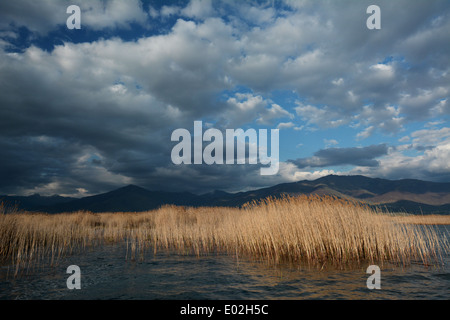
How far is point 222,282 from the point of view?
8531 mm

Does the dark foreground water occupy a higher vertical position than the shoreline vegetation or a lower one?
lower

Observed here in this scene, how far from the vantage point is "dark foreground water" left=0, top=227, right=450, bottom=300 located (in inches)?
280

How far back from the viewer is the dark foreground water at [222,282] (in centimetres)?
710

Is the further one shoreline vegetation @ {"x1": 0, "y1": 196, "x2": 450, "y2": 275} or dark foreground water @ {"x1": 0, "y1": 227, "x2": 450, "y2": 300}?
shoreline vegetation @ {"x1": 0, "y1": 196, "x2": 450, "y2": 275}

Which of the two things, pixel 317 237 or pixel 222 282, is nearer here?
pixel 222 282

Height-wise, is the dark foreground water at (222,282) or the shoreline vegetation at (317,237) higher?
the shoreline vegetation at (317,237)

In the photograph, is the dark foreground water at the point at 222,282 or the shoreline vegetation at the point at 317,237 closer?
the dark foreground water at the point at 222,282

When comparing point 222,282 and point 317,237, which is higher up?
point 317,237
